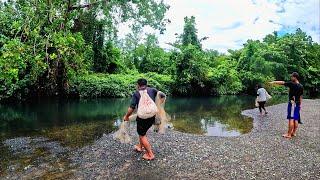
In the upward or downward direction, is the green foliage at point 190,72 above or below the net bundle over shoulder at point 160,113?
above

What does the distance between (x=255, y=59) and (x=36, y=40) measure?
128 feet

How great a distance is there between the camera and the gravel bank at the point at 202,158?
10375 mm

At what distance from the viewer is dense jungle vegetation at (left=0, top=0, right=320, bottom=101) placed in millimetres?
21844

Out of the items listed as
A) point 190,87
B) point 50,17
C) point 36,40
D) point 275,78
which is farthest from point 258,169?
point 275,78

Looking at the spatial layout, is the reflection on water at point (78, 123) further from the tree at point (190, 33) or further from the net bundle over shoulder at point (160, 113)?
the tree at point (190, 33)

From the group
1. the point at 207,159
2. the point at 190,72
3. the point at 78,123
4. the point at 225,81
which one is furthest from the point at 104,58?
the point at 207,159

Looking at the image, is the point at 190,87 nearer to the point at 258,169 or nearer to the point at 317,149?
the point at 317,149

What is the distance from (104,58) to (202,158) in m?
37.7

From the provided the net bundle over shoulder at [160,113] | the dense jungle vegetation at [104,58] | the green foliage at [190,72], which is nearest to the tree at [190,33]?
the dense jungle vegetation at [104,58]

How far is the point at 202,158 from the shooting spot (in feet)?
39.1

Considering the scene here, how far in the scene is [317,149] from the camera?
13758 mm

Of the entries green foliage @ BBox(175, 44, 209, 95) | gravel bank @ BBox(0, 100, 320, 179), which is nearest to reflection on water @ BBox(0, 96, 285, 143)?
gravel bank @ BBox(0, 100, 320, 179)

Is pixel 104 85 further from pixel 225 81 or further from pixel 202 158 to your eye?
pixel 202 158

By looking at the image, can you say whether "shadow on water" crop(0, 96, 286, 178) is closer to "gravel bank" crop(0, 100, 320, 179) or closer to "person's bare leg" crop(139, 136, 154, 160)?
"gravel bank" crop(0, 100, 320, 179)
